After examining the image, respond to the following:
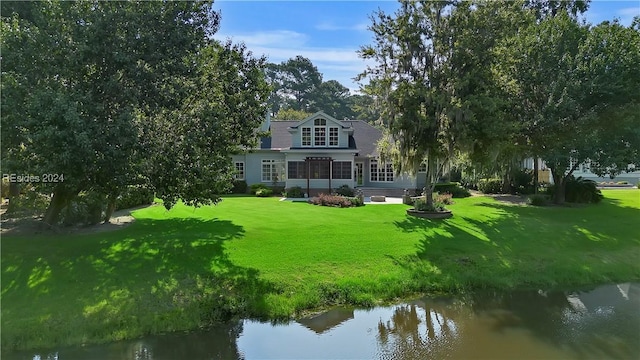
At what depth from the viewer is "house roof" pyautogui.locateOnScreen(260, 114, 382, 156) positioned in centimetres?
2861

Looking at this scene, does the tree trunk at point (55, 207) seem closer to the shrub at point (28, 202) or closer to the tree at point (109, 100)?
the shrub at point (28, 202)

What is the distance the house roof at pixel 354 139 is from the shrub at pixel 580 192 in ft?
36.2

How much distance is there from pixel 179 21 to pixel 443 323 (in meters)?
9.46

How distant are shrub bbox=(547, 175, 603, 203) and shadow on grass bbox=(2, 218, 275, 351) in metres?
18.5

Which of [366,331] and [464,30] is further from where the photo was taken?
[464,30]

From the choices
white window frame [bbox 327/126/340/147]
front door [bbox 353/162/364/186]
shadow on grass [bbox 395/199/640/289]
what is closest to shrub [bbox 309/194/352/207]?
shadow on grass [bbox 395/199/640/289]

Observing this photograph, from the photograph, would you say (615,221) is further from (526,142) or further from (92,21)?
(92,21)

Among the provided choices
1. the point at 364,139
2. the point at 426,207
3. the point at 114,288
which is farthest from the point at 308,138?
the point at 114,288

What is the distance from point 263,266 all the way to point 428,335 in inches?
163

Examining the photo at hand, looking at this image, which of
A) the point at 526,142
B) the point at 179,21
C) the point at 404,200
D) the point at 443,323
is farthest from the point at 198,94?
the point at 526,142

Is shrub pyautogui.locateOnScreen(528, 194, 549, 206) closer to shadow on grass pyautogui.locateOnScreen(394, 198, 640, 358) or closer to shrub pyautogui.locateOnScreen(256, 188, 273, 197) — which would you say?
shadow on grass pyautogui.locateOnScreen(394, 198, 640, 358)

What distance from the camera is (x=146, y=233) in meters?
12.4

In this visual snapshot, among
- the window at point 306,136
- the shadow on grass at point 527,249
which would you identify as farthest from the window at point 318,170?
the shadow on grass at point 527,249

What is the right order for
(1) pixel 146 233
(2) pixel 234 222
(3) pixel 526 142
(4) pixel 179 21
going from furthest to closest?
(3) pixel 526 142 < (2) pixel 234 222 < (1) pixel 146 233 < (4) pixel 179 21
